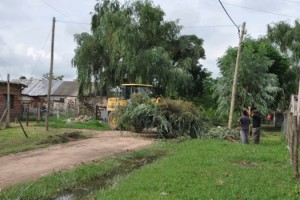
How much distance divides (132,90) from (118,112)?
4.75 metres

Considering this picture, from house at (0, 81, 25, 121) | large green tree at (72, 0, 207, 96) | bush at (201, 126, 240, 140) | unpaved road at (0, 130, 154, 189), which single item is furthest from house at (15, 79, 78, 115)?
unpaved road at (0, 130, 154, 189)

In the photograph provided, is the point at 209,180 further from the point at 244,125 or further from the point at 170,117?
the point at 170,117

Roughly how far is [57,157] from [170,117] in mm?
9444

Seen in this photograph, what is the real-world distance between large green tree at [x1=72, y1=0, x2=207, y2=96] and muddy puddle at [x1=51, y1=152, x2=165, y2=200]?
25038 mm

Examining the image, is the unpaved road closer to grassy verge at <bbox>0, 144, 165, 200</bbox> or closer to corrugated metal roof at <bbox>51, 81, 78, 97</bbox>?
grassy verge at <bbox>0, 144, 165, 200</bbox>

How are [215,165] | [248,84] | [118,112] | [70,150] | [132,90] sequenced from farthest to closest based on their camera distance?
[248,84], [132,90], [118,112], [70,150], [215,165]

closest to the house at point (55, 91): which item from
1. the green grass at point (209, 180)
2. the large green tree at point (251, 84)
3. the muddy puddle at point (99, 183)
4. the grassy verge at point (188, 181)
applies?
the large green tree at point (251, 84)

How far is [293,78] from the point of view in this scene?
1785 inches

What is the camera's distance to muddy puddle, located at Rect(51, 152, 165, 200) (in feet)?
30.3

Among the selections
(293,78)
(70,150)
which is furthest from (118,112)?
(293,78)

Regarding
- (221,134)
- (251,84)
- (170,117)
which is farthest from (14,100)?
(221,134)

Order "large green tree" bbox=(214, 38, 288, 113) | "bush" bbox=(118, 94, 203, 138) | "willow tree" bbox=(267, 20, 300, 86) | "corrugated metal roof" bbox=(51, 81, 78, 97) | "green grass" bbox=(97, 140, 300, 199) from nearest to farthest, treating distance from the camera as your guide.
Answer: "green grass" bbox=(97, 140, 300, 199) < "bush" bbox=(118, 94, 203, 138) < "large green tree" bbox=(214, 38, 288, 113) < "willow tree" bbox=(267, 20, 300, 86) < "corrugated metal roof" bbox=(51, 81, 78, 97)

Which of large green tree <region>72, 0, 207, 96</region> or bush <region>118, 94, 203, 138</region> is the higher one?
large green tree <region>72, 0, 207, 96</region>

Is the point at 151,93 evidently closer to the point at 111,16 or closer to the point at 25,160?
the point at 111,16
